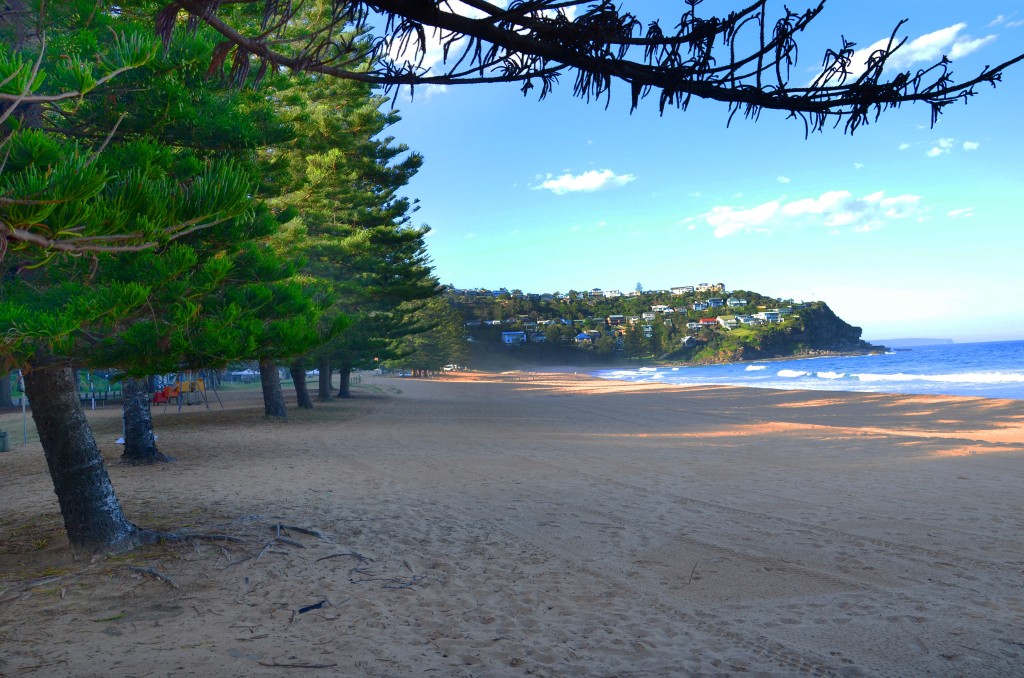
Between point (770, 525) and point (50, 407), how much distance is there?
5.49 meters

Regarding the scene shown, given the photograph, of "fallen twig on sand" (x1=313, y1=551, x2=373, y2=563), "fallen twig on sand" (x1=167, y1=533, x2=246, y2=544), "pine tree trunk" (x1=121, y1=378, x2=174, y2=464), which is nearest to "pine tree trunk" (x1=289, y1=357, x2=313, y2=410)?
"pine tree trunk" (x1=121, y1=378, x2=174, y2=464)

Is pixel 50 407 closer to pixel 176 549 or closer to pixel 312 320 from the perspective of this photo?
pixel 176 549

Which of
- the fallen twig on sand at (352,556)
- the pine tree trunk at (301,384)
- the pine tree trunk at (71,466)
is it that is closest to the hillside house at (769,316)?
the pine tree trunk at (301,384)

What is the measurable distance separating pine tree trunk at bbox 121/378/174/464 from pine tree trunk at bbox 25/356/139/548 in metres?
4.39

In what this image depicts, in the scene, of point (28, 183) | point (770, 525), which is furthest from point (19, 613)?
point (770, 525)

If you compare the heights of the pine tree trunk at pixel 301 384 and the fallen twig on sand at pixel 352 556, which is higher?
the pine tree trunk at pixel 301 384

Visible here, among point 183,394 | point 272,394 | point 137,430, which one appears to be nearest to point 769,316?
point 183,394

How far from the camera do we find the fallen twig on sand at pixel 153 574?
3.78 meters

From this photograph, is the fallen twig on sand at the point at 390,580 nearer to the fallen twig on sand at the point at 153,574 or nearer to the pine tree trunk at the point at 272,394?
the fallen twig on sand at the point at 153,574

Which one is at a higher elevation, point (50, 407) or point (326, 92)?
point (326, 92)

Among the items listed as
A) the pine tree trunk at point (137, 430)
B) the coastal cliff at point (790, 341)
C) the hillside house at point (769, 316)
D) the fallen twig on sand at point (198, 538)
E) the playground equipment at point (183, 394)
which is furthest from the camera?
the hillside house at point (769, 316)

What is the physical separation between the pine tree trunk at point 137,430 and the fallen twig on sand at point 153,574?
16.6 ft

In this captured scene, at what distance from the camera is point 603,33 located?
1807 mm

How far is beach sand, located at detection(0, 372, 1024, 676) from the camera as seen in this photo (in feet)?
9.77
